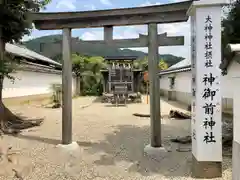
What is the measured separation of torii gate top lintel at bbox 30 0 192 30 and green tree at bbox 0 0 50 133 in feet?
4.50

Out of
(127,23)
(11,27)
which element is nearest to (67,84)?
(127,23)

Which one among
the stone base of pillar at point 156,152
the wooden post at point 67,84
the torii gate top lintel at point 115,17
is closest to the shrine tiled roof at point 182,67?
the torii gate top lintel at point 115,17

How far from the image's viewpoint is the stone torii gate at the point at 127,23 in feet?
19.8

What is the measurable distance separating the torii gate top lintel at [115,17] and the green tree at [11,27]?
4.50 ft

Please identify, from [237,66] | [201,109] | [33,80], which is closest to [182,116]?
[201,109]

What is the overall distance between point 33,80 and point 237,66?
16.1m

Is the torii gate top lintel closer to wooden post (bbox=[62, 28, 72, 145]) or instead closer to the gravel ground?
wooden post (bbox=[62, 28, 72, 145])

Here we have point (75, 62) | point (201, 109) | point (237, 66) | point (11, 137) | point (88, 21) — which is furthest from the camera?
point (75, 62)

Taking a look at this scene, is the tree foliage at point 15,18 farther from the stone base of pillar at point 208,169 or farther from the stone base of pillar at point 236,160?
the stone base of pillar at point 236,160

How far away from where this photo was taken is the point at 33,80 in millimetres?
17797

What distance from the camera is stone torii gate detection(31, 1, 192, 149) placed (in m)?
6.02

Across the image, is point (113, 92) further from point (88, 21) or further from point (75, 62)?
point (88, 21)

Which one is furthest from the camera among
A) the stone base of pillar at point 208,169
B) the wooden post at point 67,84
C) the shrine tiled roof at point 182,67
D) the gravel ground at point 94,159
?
the shrine tiled roof at point 182,67

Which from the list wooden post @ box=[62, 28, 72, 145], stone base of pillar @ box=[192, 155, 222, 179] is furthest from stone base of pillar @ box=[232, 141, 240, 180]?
wooden post @ box=[62, 28, 72, 145]
